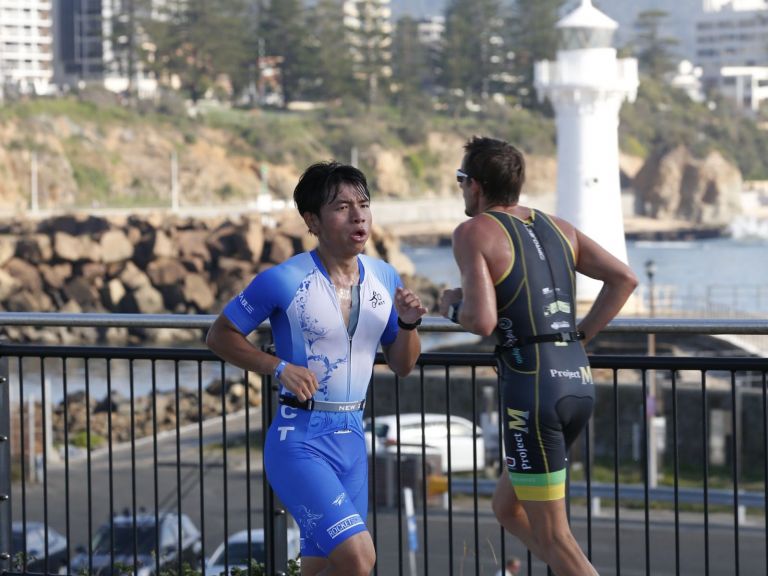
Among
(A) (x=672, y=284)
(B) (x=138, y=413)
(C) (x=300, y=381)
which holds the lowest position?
(B) (x=138, y=413)

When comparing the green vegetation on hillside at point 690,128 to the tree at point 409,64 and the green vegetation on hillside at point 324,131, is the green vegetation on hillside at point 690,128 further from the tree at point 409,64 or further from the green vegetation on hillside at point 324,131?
the tree at point 409,64

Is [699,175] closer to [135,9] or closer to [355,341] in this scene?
[135,9]

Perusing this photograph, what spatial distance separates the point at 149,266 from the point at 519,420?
71740 millimetres

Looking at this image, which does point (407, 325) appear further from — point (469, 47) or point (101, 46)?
point (101, 46)

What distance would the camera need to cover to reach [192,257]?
251ft

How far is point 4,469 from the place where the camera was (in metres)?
5.77

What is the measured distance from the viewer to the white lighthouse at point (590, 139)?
44.0 meters

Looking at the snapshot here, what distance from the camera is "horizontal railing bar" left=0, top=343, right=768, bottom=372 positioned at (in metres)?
4.84

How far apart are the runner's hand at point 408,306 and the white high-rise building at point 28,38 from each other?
151 metres

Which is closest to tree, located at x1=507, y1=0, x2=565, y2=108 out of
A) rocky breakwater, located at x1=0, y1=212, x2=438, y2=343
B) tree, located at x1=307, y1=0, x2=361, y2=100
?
tree, located at x1=307, y1=0, x2=361, y2=100

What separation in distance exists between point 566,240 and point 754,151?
554 feet

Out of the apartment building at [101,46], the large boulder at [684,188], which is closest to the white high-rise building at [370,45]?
the apartment building at [101,46]

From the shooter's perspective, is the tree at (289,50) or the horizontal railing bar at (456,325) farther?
the tree at (289,50)

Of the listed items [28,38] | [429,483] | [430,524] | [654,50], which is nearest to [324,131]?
[28,38]
